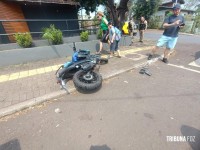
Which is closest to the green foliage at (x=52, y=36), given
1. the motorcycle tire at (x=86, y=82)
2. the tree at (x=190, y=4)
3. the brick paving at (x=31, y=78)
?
the brick paving at (x=31, y=78)

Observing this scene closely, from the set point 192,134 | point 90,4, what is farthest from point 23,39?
point 90,4

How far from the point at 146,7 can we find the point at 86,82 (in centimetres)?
2436

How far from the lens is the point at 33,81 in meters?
4.06

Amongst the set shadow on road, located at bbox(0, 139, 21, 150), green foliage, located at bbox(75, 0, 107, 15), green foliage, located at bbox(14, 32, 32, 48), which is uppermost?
green foliage, located at bbox(75, 0, 107, 15)

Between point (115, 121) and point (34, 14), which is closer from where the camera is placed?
point (115, 121)

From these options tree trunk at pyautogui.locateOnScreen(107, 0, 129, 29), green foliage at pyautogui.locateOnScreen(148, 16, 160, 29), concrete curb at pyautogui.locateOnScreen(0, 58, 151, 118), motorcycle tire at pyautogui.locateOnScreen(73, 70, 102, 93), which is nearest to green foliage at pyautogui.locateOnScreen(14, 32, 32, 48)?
concrete curb at pyautogui.locateOnScreen(0, 58, 151, 118)

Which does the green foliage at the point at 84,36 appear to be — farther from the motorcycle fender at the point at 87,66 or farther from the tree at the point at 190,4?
the tree at the point at 190,4

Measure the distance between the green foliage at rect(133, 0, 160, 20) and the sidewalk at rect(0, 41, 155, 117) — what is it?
2088 centimetres

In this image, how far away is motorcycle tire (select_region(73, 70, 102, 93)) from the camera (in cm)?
323

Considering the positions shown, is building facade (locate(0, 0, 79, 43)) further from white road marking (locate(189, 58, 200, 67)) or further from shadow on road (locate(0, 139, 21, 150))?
white road marking (locate(189, 58, 200, 67))

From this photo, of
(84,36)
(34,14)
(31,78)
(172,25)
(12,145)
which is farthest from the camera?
(34,14)

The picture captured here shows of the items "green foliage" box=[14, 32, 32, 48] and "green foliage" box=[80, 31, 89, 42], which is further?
"green foliage" box=[80, 31, 89, 42]

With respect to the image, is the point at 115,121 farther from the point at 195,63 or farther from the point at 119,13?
the point at 119,13

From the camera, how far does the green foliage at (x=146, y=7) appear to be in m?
22.7
